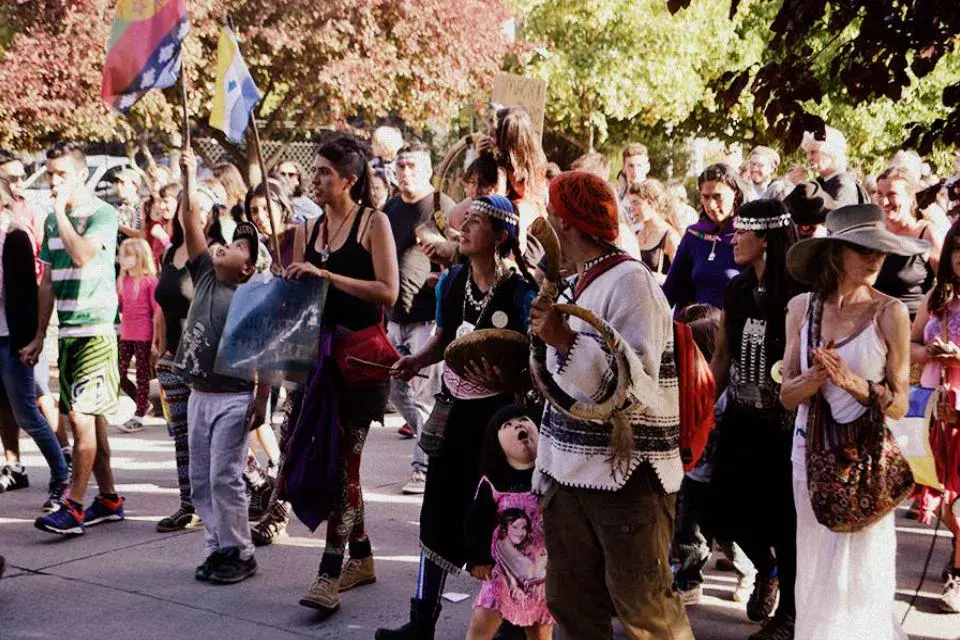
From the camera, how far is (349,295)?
5570 mm

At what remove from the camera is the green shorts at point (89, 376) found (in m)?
6.93

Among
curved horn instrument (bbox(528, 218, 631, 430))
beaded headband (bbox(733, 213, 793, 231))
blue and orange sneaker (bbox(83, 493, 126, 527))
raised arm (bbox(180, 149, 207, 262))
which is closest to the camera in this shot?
curved horn instrument (bbox(528, 218, 631, 430))

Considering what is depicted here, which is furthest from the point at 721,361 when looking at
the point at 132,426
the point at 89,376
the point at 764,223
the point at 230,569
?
the point at 132,426

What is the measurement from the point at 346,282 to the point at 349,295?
12cm

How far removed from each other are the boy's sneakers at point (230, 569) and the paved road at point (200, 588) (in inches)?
2.0

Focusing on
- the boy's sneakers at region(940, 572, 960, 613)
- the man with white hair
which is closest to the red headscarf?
the boy's sneakers at region(940, 572, 960, 613)

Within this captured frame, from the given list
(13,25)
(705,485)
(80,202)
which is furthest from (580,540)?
(13,25)

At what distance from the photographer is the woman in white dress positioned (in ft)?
14.2

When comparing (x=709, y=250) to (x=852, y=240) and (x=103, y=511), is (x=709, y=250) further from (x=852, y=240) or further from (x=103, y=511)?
(x=103, y=511)

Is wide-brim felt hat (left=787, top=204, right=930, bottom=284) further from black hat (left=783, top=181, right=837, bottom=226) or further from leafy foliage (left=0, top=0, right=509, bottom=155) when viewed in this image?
leafy foliage (left=0, top=0, right=509, bottom=155)

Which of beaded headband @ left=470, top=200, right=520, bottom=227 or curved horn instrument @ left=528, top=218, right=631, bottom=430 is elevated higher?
beaded headband @ left=470, top=200, right=520, bottom=227

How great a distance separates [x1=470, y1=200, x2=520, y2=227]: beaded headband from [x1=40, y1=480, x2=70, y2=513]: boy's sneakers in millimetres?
3785

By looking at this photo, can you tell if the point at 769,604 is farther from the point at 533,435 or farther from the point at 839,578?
the point at 533,435

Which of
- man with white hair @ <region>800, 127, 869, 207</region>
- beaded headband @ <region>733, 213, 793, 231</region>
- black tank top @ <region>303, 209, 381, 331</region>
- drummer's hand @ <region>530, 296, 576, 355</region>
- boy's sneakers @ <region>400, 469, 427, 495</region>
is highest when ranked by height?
man with white hair @ <region>800, 127, 869, 207</region>
